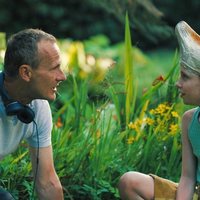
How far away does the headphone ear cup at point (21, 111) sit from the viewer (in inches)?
181

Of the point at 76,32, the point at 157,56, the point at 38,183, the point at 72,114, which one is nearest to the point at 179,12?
the point at 157,56

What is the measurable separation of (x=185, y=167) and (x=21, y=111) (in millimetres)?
917

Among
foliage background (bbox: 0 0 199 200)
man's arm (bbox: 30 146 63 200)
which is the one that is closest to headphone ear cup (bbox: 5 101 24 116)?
man's arm (bbox: 30 146 63 200)

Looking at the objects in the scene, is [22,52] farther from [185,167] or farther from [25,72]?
[185,167]

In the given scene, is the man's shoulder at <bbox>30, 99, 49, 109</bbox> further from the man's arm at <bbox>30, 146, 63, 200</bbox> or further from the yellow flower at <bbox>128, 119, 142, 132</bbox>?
the yellow flower at <bbox>128, 119, 142, 132</bbox>

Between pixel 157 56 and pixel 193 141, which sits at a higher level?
pixel 193 141

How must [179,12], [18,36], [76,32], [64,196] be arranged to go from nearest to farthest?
[18,36] < [64,196] < [76,32] < [179,12]

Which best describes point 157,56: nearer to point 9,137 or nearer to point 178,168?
point 178,168

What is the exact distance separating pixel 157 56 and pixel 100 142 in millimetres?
10720

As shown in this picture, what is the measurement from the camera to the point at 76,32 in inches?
536

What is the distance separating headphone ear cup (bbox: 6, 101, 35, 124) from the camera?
461 cm

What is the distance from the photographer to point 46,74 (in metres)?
4.71

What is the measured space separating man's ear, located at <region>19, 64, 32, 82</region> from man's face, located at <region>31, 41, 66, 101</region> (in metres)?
0.02

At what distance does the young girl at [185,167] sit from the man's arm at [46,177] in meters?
0.33
